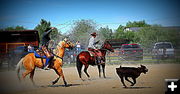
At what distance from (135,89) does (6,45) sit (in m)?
12.2

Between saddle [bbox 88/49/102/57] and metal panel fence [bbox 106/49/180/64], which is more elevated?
saddle [bbox 88/49/102/57]

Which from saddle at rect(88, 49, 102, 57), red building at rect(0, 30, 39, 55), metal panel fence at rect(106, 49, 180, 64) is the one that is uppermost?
red building at rect(0, 30, 39, 55)

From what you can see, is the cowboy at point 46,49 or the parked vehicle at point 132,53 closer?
the cowboy at point 46,49

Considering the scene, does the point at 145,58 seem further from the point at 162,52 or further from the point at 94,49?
the point at 94,49

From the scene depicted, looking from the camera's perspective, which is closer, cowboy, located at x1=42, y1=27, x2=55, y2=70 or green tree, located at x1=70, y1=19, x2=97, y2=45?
cowboy, located at x1=42, y1=27, x2=55, y2=70

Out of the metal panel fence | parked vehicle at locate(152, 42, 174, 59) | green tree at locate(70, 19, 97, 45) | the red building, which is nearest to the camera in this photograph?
the metal panel fence

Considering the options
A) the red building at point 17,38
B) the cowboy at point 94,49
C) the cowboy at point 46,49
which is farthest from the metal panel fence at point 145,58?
the cowboy at point 46,49

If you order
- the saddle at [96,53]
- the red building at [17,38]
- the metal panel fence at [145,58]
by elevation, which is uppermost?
the red building at [17,38]

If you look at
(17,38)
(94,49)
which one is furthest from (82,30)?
(94,49)

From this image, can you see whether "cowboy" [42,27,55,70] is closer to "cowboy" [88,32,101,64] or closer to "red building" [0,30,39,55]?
"cowboy" [88,32,101,64]

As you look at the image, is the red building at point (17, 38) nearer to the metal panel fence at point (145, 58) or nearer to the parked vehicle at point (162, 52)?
the metal panel fence at point (145, 58)

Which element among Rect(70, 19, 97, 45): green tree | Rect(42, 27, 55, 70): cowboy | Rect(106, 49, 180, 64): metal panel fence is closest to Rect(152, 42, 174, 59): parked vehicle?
Rect(106, 49, 180, 64): metal panel fence

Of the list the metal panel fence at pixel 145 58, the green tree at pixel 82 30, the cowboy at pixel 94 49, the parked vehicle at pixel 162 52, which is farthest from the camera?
the green tree at pixel 82 30

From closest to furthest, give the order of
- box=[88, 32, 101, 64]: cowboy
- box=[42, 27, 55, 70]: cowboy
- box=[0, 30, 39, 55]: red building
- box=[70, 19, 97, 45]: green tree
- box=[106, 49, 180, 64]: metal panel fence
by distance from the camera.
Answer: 1. box=[42, 27, 55, 70]: cowboy
2. box=[88, 32, 101, 64]: cowboy
3. box=[106, 49, 180, 64]: metal panel fence
4. box=[0, 30, 39, 55]: red building
5. box=[70, 19, 97, 45]: green tree
